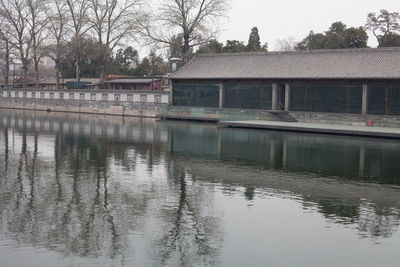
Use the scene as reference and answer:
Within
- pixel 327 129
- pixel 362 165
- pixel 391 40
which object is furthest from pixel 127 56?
pixel 362 165

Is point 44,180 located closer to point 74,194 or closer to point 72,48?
point 74,194

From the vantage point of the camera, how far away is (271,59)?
53.7 metres

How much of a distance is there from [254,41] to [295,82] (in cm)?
3941

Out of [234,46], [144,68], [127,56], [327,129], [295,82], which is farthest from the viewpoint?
[127,56]

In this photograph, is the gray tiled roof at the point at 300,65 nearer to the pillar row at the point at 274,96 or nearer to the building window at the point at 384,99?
the pillar row at the point at 274,96

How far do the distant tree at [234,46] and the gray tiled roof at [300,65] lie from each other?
2175 cm

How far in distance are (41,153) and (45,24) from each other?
55.6 meters

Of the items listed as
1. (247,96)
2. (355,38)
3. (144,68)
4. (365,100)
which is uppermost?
(355,38)

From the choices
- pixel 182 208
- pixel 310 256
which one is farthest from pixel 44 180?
pixel 310 256

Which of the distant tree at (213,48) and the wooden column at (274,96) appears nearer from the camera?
the wooden column at (274,96)

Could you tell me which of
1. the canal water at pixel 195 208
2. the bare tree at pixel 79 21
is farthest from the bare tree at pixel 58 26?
the canal water at pixel 195 208

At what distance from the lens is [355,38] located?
70250 mm

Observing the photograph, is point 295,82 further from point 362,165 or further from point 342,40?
point 362,165

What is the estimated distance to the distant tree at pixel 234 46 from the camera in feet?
266
